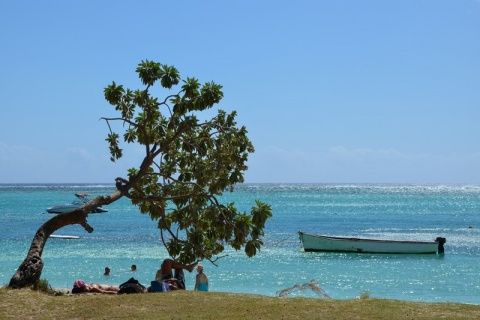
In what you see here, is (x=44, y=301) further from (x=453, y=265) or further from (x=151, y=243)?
(x=151, y=243)

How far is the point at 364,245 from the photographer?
154ft

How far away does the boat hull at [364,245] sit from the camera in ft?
152

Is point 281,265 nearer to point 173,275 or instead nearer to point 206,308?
point 173,275

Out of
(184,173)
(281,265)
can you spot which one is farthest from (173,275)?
(281,265)

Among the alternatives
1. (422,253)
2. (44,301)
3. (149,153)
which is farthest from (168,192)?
(422,253)

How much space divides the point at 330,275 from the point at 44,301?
24.0m

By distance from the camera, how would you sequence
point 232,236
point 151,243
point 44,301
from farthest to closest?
point 151,243 < point 232,236 < point 44,301

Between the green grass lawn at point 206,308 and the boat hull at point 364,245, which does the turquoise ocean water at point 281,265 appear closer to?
the boat hull at point 364,245

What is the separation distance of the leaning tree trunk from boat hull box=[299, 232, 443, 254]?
1202 inches

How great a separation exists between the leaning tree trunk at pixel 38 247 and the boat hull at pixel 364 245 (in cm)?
3053

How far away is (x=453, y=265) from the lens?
4078 cm

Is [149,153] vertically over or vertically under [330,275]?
over

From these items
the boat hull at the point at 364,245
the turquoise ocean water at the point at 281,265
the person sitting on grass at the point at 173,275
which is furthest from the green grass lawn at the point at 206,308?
the boat hull at the point at 364,245

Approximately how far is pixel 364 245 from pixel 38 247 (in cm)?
3250
